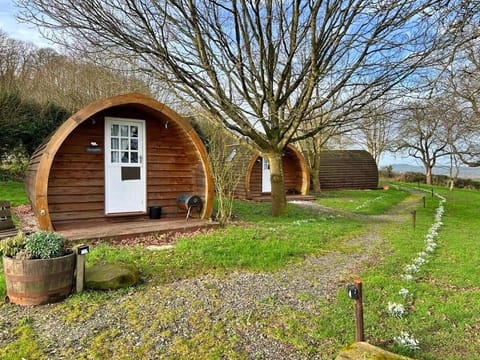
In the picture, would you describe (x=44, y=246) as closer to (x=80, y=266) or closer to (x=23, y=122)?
(x=80, y=266)

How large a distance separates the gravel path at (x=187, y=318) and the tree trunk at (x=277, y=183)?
4.70 meters

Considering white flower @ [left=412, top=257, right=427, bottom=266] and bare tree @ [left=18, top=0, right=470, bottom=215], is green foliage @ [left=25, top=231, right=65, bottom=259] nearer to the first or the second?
bare tree @ [left=18, top=0, right=470, bottom=215]

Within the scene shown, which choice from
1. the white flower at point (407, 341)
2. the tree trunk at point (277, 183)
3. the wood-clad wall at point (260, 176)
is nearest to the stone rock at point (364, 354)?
the white flower at point (407, 341)

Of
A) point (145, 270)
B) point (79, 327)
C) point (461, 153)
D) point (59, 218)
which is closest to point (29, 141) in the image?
point (59, 218)

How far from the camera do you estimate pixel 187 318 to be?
123 inches

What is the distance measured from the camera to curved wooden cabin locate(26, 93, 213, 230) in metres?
6.77

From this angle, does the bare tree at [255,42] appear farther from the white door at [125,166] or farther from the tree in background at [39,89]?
the tree in background at [39,89]

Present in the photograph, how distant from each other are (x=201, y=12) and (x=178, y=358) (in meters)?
7.02


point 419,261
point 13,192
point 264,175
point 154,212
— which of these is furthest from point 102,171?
point 264,175

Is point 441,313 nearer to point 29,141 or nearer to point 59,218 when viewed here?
point 59,218

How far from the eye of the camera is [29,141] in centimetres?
1477

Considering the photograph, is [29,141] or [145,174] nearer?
[145,174]

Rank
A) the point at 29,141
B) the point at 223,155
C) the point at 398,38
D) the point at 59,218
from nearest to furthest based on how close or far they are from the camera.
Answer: the point at 59,218, the point at 398,38, the point at 223,155, the point at 29,141

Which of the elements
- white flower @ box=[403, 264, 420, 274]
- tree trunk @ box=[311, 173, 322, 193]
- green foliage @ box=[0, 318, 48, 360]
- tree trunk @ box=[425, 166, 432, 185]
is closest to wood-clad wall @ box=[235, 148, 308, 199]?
tree trunk @ box=[311, 173, 322, 193]
